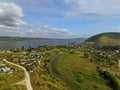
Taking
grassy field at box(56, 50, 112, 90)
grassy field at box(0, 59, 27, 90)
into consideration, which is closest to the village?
grassy field at box(0, 59, 27, 90)

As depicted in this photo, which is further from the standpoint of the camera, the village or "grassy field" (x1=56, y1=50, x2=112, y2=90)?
the village

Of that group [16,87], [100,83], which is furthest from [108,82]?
[16,87]

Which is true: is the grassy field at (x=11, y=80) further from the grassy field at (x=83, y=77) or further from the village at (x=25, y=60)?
the grassy field at (x=83, y=77)

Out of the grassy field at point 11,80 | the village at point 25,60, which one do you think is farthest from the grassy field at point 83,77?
the grassy field at point 11,80

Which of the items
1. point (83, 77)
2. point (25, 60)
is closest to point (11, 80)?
point (83, 77)

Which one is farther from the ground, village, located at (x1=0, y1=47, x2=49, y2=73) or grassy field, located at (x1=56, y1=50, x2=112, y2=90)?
village, located at (x1=0, y1=47, x2=49, y2=73)

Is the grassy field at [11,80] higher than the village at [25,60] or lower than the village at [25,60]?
lower

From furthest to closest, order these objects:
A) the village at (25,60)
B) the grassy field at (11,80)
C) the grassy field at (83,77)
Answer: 1. the village at (25,60)
2. the grassy field at (83,77)
3. the grassy field at (11,80)

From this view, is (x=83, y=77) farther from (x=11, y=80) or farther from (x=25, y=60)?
(x=11, y=80)

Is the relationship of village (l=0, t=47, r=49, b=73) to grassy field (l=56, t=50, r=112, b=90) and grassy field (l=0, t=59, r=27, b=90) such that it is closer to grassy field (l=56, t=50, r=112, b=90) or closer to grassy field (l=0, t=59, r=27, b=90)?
grassy field (l=0, t=59, r=27, b=90)

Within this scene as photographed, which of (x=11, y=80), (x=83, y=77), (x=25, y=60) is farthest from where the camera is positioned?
(x=25, y=60)

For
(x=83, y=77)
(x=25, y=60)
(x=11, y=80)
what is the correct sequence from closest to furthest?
1. (x=11, y=80)
2. (x=83, y=77)
3. (x=25, y=60)
